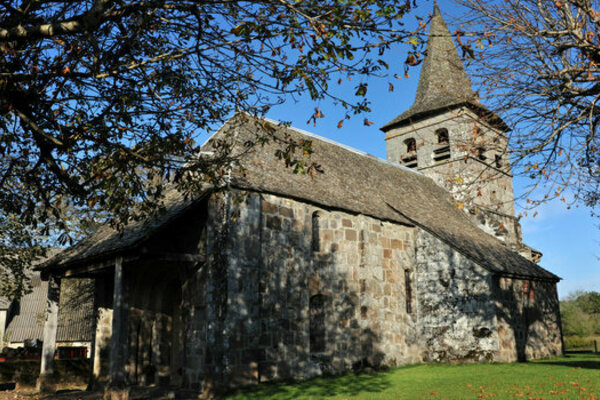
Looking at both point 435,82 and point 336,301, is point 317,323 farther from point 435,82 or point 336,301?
point 435,82

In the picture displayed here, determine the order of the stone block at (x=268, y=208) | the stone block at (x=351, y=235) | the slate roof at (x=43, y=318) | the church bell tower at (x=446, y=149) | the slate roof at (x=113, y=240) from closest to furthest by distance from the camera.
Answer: the slate roof at (x=113, y=240) → the stone block at (x=268, y=208) → the stone block at (x=351, y=235) → the church bell tower at (x=446, y=149) → the slate roof at (x=43, y=318)

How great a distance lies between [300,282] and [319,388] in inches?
130

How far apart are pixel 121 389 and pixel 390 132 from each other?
21933mm

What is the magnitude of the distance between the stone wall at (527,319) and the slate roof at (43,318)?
20052 millimetres

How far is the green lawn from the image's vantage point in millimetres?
10001

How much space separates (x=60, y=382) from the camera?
16.3 metres

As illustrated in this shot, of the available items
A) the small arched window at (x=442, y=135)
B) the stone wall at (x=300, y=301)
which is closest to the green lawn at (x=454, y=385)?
the stone wall at (x=300, y=301)

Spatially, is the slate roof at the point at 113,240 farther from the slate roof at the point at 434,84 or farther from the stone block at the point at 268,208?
the slate roof at the point at 434,84

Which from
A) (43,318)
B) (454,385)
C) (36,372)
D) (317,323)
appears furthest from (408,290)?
(43,318)

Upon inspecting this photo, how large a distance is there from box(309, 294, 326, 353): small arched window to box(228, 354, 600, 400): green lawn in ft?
3.81

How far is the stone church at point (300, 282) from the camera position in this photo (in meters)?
12.7

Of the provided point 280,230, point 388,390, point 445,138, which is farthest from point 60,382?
point 445,138

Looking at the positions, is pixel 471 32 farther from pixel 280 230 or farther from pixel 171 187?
pixel 171 187

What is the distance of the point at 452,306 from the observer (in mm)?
17828
